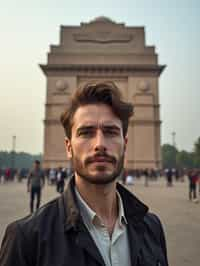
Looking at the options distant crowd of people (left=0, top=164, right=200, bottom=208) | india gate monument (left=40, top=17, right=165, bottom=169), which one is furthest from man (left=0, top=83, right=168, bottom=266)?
india gate monument (left=40, top=17, right=165, bottom=169)

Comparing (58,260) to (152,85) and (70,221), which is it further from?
(152,85)

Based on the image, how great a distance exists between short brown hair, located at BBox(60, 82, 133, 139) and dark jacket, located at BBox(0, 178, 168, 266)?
1.14 feet

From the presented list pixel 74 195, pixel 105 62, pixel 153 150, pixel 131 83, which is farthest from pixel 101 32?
pixel 74 195

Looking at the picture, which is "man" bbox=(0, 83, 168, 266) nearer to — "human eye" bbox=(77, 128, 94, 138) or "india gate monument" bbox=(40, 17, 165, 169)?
"human eye" bbox=(77, 128, 94, 138)

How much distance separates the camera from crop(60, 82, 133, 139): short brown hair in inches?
58.7

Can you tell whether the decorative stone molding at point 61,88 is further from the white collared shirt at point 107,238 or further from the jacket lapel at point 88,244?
the jacket lapel at point 88,244

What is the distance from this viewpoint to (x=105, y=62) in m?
38.8

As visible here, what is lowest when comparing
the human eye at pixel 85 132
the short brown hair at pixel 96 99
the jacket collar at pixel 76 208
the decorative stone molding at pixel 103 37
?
the jacket collar at pixel 76 208

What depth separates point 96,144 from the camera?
1.38 meters

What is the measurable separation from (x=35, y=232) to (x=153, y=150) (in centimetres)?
3651

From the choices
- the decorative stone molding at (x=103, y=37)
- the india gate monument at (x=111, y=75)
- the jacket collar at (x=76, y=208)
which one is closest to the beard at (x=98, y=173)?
the jacket collar at (x=76, y=208)

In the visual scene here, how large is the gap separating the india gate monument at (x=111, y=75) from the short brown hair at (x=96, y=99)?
34.9m

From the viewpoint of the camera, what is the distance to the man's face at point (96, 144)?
1.36 meters

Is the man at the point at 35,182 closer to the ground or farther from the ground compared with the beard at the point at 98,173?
closer to the ground
